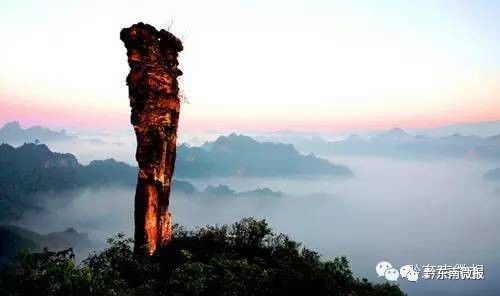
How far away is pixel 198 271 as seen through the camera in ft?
93.5

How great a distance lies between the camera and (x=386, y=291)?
3753cm

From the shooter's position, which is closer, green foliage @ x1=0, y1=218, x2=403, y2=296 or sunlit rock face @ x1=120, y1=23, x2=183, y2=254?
green foliage @ x1=0, y1=218, x2=403, y2=296

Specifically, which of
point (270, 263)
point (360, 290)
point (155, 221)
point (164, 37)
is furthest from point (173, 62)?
point (360, 290)

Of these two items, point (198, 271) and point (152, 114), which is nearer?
point (198, 271)

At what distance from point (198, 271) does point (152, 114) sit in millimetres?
14492

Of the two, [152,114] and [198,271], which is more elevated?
[152,114]

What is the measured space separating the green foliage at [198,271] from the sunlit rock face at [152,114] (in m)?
2.21

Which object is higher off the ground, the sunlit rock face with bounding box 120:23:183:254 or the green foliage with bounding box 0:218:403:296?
the sunlit rock face with bounding box 120:23:183:254

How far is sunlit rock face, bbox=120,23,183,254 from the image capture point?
3719 centimetres

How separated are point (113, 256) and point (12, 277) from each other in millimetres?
6972

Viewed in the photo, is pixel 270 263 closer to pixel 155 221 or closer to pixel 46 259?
pixel 155 221

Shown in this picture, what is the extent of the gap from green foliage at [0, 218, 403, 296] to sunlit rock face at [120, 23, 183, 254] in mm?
2208

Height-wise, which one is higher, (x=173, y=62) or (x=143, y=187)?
(x=173, y=62)

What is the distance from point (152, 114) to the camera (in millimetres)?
37719
